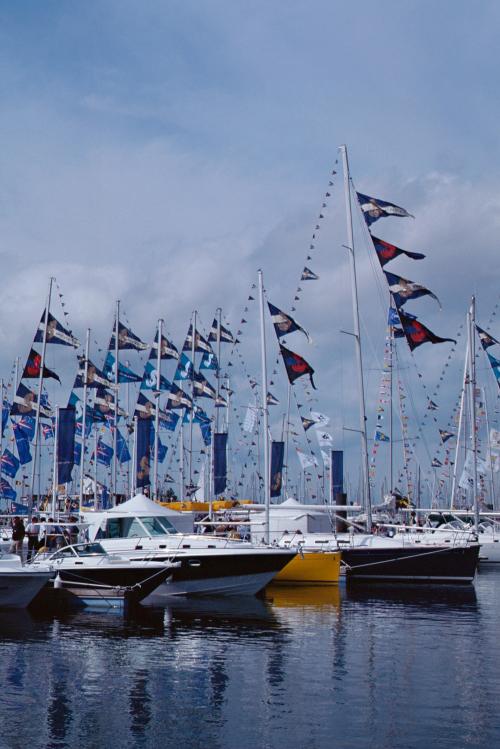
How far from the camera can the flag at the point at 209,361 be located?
199 ft

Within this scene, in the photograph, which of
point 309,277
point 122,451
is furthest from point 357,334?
point 122,451

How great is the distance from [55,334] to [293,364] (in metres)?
13.0

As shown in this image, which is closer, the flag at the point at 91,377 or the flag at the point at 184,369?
the flag at the point at 91,377

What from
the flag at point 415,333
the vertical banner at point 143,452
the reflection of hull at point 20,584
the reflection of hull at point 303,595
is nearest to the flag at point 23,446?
the vertical banner at point 143,452

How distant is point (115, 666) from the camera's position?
22.7 meters

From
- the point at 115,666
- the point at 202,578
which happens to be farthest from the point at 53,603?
the point at 115,666

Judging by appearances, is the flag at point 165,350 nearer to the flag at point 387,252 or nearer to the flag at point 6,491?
the flag at point 6,491

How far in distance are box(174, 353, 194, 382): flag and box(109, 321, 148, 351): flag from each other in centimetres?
264

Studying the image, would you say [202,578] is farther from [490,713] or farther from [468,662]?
[490,713]

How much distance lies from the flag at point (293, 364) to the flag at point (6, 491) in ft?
94.2

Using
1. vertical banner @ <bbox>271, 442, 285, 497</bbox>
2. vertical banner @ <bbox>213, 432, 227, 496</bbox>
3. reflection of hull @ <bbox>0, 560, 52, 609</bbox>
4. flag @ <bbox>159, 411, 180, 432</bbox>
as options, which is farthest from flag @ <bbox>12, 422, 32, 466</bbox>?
reflection of hull @ <bbox>0, 560, 52, 609</bbox>

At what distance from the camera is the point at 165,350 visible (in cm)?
6094

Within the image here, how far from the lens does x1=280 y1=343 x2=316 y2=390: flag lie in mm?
43875

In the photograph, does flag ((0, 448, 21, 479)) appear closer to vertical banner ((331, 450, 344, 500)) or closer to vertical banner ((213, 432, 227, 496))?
vertical banner ((213, 432, 227, 496))
